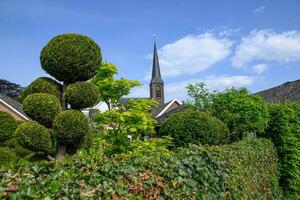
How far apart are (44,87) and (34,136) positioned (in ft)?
4.22

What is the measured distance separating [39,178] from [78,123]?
5243mm

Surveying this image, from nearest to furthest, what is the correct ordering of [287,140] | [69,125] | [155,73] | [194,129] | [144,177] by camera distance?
[144,177] < [69,125] < [194,129] < [287,140] < [155,73]

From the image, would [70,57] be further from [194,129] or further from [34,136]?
[194,129]

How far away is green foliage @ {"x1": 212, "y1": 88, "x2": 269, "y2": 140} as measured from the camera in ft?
34.8

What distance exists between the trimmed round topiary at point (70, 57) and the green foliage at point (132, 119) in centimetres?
159

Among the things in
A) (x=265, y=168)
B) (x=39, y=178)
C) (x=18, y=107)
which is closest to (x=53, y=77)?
(x=265, y=168)

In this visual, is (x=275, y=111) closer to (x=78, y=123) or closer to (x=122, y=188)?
(x=78, y=123)

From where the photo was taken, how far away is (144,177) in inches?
140

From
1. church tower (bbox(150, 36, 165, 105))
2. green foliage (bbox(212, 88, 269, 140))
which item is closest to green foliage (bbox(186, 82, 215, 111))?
green foliage (bbox(212, 88, 269, 140))

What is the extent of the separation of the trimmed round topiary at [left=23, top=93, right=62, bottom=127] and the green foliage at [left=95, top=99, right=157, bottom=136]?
1944 millimetres

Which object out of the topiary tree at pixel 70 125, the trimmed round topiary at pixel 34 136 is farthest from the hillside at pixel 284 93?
the trimmed round topiary at pixel 34 136

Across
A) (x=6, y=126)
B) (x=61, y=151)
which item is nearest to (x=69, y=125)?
(x=61, y=151)

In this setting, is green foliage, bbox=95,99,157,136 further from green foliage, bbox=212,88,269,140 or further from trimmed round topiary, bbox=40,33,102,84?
green foliage, bbox=212,88,269,140

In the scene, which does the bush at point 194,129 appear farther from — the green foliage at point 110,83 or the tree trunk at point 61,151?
the tree trunk at point 61,151
